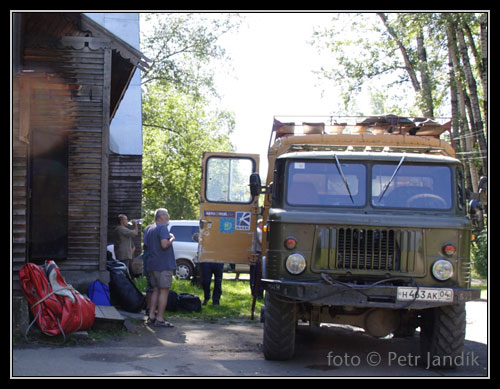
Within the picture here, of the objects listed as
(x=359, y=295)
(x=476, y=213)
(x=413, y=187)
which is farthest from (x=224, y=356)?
(x=476, y=213)

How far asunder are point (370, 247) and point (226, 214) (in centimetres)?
352

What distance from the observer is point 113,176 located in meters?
22.8

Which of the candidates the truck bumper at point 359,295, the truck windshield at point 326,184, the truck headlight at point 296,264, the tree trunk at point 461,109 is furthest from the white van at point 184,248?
the truck bumper at point 359,295

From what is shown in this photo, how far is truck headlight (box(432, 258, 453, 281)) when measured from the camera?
745cm

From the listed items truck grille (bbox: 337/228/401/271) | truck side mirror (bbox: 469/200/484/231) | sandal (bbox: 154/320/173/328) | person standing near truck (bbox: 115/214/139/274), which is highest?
truck side mirror (bbox: 469/200/484/231)

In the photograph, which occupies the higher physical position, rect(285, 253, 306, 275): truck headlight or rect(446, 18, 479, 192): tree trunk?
rect(446, 18, 479, 192): tree trunk

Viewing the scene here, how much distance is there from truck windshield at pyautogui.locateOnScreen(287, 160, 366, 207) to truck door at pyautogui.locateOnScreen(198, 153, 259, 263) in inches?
96.1

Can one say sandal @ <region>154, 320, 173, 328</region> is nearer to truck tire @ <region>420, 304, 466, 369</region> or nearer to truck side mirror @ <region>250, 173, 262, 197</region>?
truck side mirror @ <region>250, 173, 262, 197</region>

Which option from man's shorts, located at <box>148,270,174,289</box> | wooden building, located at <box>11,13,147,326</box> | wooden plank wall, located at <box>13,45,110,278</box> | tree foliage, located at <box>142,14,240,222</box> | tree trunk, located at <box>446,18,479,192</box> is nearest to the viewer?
man's shorts, located at <box>148,270,174,289</box>

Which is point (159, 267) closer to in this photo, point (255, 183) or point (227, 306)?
point (255, 183)

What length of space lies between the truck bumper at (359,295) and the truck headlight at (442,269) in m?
0.24

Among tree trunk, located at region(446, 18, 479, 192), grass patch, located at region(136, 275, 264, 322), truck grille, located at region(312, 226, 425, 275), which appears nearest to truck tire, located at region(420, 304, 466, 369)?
truck grille, located at region(312, 226, 425, 275)

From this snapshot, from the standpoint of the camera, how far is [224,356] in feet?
27.0

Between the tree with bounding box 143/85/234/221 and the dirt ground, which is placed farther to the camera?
the tree with bounding box 143/85/234/221
